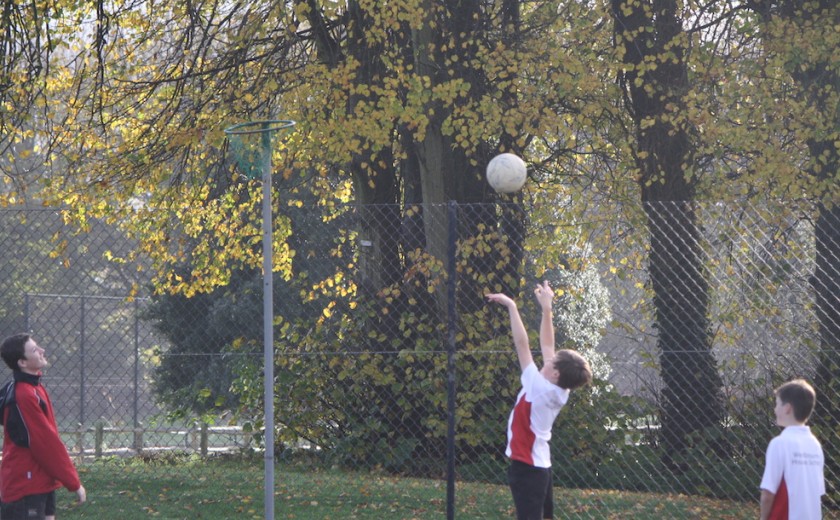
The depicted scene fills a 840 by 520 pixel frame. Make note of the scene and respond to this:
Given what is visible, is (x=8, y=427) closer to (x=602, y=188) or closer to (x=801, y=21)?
(x=602, y=188)

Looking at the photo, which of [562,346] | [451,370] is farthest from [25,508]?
[562,346]

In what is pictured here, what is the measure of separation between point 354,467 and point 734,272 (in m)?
3.97

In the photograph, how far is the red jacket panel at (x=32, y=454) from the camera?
17.9ft

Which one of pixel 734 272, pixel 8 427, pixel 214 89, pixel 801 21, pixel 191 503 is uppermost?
pixel 801 21

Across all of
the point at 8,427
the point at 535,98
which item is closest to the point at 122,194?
the point at 535,98

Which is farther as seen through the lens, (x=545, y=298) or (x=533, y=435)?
(x=545, y=298)

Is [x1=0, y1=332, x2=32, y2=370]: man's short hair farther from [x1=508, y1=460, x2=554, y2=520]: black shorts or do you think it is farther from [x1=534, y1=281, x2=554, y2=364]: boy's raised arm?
[x1=534, y1=281, x2=554, y2=364]: boy's raised arm

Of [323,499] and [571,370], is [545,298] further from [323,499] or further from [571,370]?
[323,499]

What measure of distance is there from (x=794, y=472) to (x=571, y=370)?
1318 mm

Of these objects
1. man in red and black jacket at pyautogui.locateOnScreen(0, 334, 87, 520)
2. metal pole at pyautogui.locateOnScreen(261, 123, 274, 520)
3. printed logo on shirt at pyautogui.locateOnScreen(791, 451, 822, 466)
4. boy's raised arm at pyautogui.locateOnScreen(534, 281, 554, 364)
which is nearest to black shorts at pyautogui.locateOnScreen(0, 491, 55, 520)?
man in red and black jacket at pyautogui.locateOnScreen(0, 334, 87, 520)

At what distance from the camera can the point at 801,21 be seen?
1116 cm

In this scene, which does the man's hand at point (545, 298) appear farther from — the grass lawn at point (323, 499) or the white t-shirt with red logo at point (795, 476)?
the grass lawn at point (323, 499)

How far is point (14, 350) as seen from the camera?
5504 mm

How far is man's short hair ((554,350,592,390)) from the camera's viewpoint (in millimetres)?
5367
